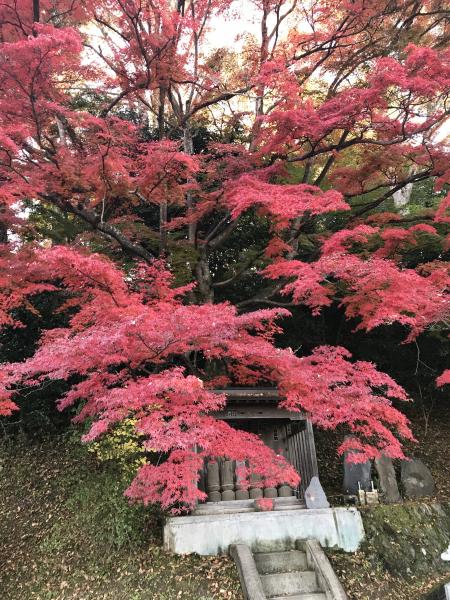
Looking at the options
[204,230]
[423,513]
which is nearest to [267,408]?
[423,513]

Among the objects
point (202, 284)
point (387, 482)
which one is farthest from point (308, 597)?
point (202, 284)

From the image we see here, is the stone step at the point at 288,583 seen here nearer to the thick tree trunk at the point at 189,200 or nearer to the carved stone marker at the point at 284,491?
the carved stone marker at the point at 284,491

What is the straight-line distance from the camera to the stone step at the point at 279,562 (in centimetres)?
633

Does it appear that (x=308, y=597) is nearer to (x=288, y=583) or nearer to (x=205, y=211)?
(x=288, y=583)

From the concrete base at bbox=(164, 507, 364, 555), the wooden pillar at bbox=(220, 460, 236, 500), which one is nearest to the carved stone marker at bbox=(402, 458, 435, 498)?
the concrete base at bbox=(164, 507, 364, 555)

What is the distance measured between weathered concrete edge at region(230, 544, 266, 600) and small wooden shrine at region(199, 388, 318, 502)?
1.17 metres

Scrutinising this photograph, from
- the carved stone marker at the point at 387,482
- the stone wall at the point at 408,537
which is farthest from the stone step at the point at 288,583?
the carved stone marker at the point at 387,482

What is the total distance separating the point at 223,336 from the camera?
19.2 ft

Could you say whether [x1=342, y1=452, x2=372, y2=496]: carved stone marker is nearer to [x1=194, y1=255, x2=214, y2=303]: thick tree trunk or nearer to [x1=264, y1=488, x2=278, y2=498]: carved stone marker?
[x1=264, y1=488, x2=278, y2=498]: carved stone marker

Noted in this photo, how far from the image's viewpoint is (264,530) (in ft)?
22.4

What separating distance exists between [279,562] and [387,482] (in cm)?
292

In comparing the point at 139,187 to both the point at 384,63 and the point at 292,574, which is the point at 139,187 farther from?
the point at 292,574

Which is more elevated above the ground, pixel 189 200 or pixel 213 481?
pixel 189 200

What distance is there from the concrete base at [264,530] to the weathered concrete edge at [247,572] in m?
0.24
